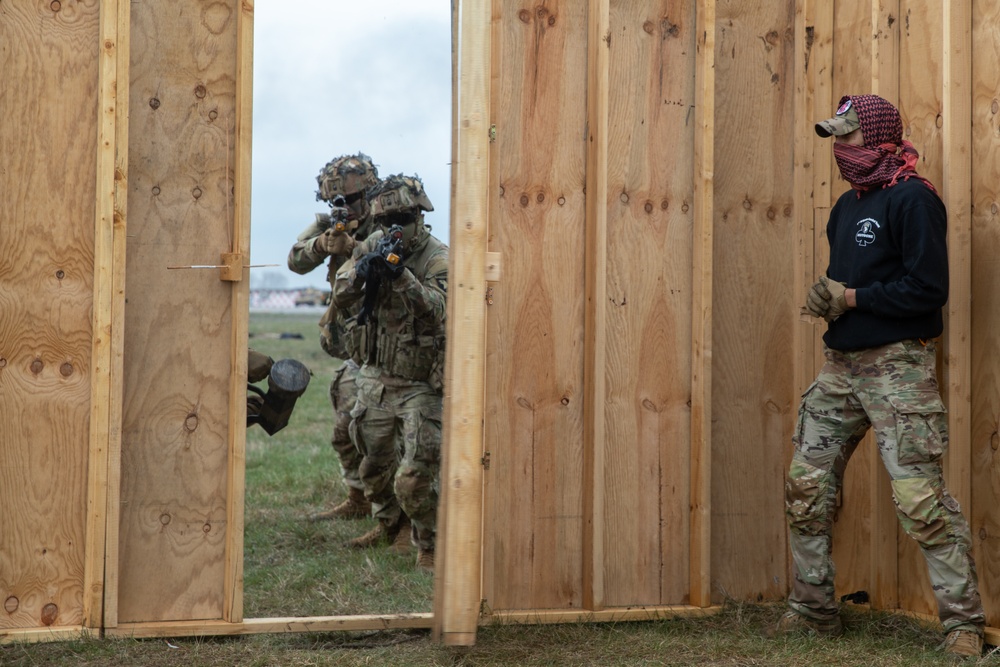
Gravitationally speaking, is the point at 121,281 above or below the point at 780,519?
above

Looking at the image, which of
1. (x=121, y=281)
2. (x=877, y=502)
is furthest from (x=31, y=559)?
(x=877, y=502)

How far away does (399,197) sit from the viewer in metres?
6.40

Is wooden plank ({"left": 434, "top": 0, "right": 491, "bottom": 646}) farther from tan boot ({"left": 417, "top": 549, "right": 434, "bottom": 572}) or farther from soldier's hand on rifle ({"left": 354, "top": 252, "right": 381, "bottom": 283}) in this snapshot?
tan boot ({"left": 417, "top": 549, "right": 434, "bottom": 572})

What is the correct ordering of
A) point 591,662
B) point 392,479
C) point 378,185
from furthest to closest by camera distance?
point 392,479 < point 378,185 < point 591,662

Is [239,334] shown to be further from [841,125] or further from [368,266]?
[841,125]

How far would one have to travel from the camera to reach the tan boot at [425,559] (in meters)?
6.19

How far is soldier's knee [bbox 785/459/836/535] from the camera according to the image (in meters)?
4.51

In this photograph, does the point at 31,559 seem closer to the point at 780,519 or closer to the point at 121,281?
the point at 121,281

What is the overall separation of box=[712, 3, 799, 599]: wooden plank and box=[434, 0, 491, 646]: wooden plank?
4.72 feet

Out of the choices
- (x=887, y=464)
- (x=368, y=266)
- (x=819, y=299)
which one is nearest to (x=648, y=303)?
(x=819, y=299)

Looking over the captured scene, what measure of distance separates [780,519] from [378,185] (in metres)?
2.98

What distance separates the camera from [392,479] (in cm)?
698

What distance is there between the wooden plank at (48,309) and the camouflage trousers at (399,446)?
2217mm

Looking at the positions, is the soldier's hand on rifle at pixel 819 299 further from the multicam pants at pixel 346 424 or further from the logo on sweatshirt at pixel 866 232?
the multicam pants at pixel 346 424
